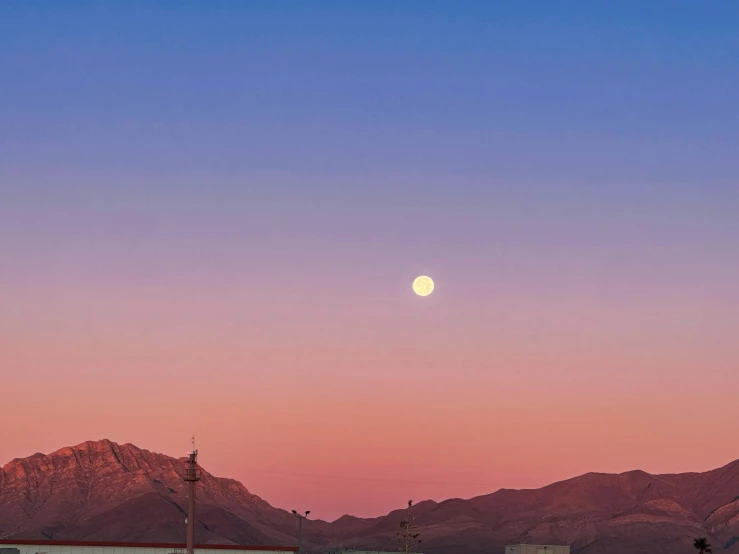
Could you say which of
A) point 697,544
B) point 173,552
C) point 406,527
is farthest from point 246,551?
point 697,544

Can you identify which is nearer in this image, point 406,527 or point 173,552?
point 173,552

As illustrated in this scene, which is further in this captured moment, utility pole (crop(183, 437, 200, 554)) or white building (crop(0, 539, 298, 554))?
white building (crop(0, 539, 298, 554))

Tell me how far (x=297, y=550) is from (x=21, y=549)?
38.6 meters

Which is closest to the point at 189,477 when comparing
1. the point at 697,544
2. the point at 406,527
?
the point at 406,527

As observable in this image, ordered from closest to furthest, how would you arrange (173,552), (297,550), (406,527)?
(173,552) → (297,550) → (406,527)

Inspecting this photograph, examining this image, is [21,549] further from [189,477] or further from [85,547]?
[189,477]

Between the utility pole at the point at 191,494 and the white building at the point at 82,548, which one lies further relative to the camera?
the white building at the point at 82,548

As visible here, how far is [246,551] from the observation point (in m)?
147

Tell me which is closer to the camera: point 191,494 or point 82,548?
point 191,494

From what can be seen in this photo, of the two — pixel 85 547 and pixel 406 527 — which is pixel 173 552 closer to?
pixel 85 547

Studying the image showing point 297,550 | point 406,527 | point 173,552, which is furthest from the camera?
point 406,527

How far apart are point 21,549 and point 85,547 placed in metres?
7.53

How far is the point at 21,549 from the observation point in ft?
452

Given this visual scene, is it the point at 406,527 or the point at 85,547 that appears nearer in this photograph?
the point at 85,547
